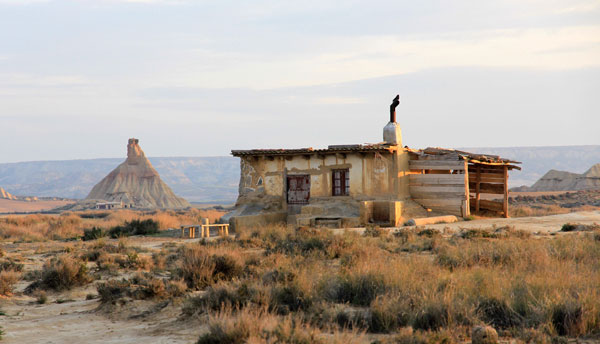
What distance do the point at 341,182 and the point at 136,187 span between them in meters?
70.2

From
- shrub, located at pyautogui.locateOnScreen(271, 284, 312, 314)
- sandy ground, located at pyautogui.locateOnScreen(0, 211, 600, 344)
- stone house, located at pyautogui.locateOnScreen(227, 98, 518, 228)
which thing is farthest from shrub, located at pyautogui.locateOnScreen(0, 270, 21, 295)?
stone house, located at pyautogui.locateOnScreen(227, 98, 518, 228)

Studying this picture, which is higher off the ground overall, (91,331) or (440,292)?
(440,292)

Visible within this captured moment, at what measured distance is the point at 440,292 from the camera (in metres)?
7.11

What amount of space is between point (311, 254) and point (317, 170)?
11.3 meters

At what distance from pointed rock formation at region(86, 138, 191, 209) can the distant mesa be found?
157 ft

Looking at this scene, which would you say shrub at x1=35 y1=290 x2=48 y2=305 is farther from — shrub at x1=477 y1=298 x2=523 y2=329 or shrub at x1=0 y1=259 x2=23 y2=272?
shrub at x1=477 y1=298 x2=523 y2=329

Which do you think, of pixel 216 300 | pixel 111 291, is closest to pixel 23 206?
pixel 111 291

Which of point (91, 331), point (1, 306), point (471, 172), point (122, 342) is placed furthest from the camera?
point (471, 172)

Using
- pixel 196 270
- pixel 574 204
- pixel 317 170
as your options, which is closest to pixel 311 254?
pixel 196 270

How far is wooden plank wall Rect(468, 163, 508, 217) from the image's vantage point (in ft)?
84.5

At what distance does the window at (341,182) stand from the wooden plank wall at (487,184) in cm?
625

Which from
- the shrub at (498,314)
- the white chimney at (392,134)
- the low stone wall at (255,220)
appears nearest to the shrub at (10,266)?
the low stone wall at (255,220)

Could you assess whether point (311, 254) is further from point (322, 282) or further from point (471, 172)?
point (471, 172)

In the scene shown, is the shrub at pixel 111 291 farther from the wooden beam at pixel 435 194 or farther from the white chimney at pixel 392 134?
the wooden beam at pixel 435 194
